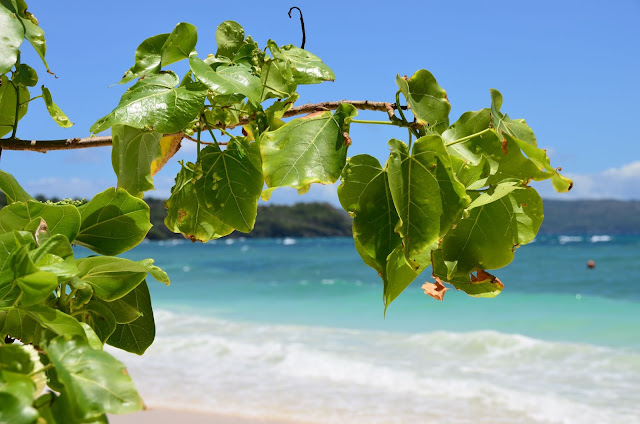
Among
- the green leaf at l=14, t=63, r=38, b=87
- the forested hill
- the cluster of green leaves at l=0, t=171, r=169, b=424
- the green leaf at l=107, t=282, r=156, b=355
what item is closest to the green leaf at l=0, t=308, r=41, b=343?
the cluster of green leaves at l=0, t=171, r=169, b=424

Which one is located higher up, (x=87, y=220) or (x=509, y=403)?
(x=87, y=220)

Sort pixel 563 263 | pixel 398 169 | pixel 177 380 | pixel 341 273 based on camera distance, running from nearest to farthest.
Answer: pixel 398 169 < pixel 177 380 < pixel 341 273 < pixel 563 263

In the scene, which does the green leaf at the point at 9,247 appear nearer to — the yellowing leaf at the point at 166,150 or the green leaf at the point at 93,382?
the green leaf at the point at 93,382

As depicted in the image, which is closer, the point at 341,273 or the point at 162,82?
the point at 162,82

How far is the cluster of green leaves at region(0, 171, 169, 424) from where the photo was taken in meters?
0.29

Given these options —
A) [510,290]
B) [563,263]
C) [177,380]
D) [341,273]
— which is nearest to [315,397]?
[177,380]

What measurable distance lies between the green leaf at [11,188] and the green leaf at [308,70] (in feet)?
0.79

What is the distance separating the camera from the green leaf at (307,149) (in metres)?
0.42

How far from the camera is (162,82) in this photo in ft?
1.56

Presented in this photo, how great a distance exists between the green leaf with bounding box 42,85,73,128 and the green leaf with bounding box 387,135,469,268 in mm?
505

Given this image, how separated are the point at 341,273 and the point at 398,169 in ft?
66.9

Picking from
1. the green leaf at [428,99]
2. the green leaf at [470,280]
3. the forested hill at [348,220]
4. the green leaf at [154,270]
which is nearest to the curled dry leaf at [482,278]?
the green leaf at [470,280]

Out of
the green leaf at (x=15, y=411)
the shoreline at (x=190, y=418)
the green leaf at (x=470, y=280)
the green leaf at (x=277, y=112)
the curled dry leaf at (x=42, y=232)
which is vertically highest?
the green leaf at (x=277, y=112)

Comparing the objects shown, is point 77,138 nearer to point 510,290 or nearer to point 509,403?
point 509,403
